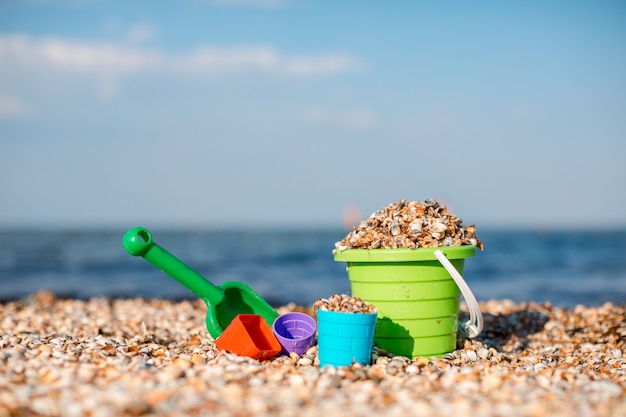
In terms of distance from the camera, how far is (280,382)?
3.61m

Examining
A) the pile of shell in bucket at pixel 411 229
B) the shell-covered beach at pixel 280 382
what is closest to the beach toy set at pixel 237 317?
the shell-covered beach at pixel 280 382

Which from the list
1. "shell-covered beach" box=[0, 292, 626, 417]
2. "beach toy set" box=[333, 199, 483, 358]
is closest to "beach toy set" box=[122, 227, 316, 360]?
"shell-covered beach" box=[0, 292, 626, 417]

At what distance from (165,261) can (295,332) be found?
3.76 feet

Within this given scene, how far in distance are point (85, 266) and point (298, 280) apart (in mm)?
7401

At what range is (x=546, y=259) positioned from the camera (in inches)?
853

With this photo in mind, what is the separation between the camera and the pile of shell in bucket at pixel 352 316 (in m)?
4.17

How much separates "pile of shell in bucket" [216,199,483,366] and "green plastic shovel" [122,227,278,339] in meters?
0.40

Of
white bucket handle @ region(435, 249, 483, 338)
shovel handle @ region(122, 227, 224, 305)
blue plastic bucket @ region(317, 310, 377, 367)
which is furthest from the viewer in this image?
shovel handle @ region(122, 227, 224, 305)

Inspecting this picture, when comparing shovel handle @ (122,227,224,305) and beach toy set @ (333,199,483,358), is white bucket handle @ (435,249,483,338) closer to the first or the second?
beach toy set @ (333,199,483,358)

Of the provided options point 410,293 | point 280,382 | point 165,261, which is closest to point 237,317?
point 165,261

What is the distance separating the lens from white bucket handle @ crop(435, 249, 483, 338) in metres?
4.39

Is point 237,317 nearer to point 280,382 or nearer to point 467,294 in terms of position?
point 280,382

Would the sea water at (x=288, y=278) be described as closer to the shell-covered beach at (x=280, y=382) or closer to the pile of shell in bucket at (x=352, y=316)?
the pile of shell in bucket at (x=352, y=316)

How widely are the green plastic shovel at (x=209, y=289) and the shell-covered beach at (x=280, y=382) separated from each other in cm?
32
